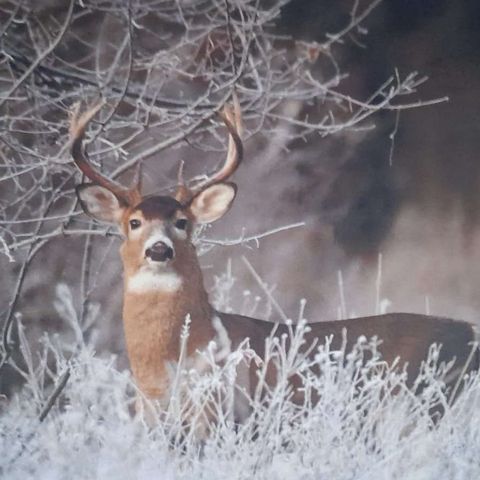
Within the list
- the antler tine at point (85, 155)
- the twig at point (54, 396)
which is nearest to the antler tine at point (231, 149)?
the antler tine at point (85, 155)

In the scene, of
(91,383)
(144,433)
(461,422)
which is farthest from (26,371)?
(461,422)

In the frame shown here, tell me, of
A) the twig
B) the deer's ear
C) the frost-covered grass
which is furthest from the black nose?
the twig

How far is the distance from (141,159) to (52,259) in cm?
37

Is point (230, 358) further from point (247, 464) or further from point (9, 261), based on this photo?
point (9, 261)

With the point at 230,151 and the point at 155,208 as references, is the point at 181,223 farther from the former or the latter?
the point at 230,151

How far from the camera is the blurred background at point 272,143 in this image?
127 inches

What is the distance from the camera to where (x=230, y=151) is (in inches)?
126

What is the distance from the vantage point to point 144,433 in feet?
9.95

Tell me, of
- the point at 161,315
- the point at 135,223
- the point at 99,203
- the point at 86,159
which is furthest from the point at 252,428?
the point at 86,159

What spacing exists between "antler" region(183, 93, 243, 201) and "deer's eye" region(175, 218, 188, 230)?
0.09 m

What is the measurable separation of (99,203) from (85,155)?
0.14 metres

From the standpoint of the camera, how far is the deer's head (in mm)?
3111

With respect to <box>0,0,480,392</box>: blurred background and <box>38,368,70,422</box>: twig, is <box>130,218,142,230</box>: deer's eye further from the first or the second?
<box>38,368,70,422</box>: twig

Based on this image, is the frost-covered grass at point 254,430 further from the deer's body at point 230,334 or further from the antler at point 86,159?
the antler at point 86,159
